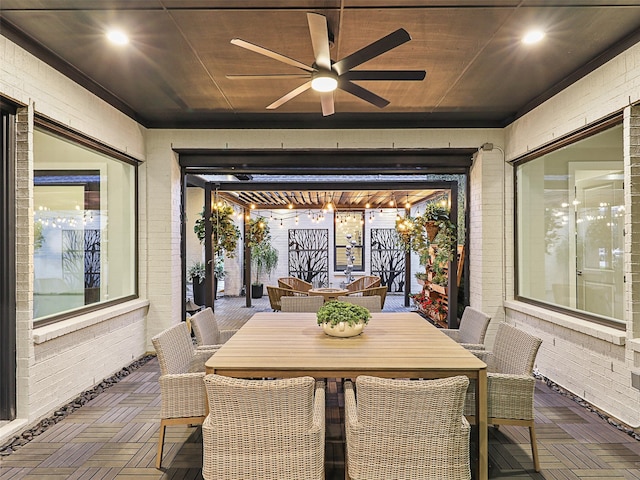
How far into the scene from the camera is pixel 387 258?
472 inches

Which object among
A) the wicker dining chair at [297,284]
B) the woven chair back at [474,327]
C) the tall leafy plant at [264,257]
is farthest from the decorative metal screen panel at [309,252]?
the woven chair back at [474,327]

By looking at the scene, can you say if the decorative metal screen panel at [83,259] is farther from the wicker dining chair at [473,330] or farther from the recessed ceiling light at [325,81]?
the wicker dining chair at [473,330]

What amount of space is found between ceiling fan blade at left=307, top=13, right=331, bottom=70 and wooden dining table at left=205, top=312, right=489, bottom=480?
1.82 m

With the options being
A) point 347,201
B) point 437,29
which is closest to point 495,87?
point 437,29

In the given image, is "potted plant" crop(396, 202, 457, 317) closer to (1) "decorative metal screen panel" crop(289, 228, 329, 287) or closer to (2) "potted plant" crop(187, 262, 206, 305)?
(1) "decorative metal screen panel" crop(289, 228, 329, 287)

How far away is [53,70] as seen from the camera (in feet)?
11.4

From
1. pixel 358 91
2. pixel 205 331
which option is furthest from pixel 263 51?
pixel 205 331

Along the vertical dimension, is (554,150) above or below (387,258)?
above

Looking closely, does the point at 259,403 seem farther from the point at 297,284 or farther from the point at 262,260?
the point at 262,260

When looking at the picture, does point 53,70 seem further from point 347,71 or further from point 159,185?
point 347,71

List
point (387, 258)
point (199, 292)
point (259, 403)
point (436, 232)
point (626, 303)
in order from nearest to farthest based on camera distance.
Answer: point (259, 403) → point (626, 303) → point (436, 232) → point (199, 292) → point (387, 258)

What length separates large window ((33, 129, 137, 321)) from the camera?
357 centimetres

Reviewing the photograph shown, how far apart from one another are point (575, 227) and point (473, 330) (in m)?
1.71

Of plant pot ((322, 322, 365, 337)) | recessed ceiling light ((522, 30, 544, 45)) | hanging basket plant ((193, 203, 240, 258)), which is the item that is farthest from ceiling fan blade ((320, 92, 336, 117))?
hanging basket plant ((193, 203, 240, 258))
